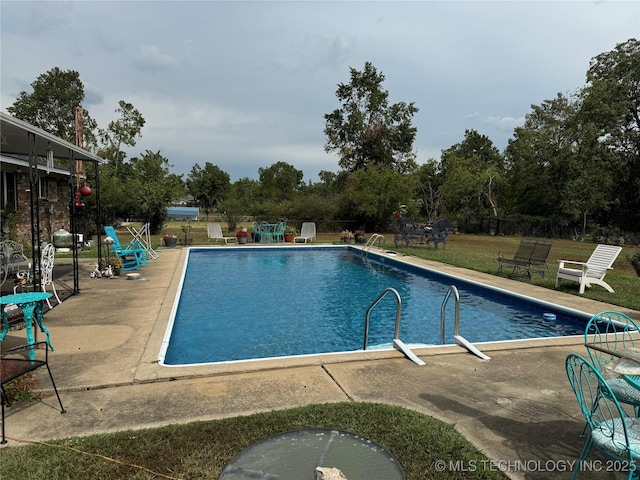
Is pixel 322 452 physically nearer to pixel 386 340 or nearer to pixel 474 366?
pixel 474 366

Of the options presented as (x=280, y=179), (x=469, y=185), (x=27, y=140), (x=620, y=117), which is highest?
(x=620, y=117)

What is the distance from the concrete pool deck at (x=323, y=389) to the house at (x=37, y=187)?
263 cm

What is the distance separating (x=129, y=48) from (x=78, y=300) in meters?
8.08

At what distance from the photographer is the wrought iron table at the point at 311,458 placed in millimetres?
2139

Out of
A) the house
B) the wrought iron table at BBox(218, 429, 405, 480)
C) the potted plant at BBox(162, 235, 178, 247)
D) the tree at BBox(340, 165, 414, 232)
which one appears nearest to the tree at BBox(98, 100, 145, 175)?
the house

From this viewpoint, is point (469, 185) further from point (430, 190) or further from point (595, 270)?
point (595, 270)

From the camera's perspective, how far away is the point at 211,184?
60.0 m

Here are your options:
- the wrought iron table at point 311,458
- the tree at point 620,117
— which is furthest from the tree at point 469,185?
the wrought iron table at point 311,458

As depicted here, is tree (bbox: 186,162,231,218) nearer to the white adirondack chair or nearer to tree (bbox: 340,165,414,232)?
tree (bbox: 340,165,414,232)

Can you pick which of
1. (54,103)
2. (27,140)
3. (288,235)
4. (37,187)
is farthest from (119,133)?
(27,140)

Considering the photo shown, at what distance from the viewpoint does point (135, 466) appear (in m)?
2.29

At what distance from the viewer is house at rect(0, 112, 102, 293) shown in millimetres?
6648

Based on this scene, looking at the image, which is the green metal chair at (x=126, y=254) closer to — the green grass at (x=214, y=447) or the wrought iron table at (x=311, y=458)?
the green grass at (x=214, y=447)

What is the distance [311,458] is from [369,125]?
30360mm
